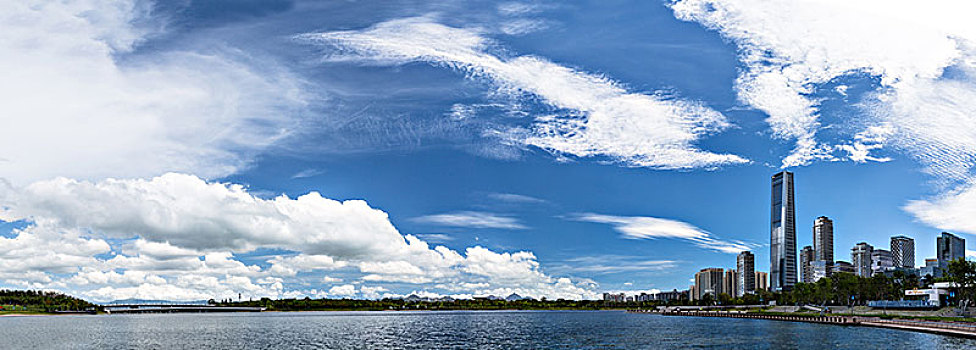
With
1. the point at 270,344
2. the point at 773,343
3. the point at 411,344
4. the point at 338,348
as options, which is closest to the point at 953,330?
the point at 773,343

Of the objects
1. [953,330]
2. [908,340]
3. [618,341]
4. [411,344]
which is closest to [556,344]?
[618,341]

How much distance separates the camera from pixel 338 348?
13212cm

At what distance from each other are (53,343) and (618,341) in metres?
116

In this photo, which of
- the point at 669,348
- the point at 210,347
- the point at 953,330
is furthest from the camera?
the point at 953,330

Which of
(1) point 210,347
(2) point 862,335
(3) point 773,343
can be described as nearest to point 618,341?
(3) point 773,343

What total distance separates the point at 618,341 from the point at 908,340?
53837mm

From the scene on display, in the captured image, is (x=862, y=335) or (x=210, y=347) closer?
(x=210, y=347)

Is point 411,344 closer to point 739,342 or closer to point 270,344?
point 270,344

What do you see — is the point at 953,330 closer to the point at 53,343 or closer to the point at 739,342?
the point at 739,342

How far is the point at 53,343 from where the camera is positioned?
143 m

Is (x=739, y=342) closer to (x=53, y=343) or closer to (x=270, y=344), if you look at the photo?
(x=270, y=344)

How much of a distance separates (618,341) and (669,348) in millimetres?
20857

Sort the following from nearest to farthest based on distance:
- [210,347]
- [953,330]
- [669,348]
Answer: [669,348] → [210,347] → [953,330]

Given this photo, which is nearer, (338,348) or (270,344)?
(338,348)
